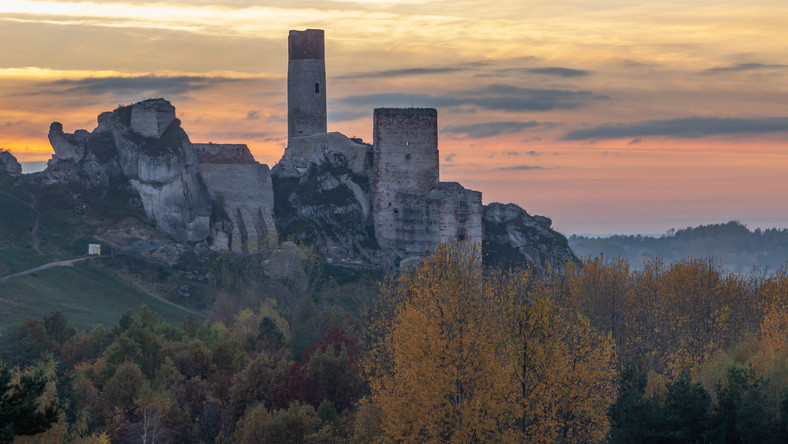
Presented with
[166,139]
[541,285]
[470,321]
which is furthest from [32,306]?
[470,321]

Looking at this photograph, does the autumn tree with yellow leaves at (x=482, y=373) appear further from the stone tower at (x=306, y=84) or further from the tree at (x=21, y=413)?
the stone tower at (x=306, y=84)

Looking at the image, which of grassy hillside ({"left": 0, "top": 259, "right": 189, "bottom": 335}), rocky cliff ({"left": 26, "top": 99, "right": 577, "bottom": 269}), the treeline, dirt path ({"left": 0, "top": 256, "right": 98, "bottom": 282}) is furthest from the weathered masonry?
dirt path ({"left": 0, "top": 256, "right": 98, "bottom": 282})

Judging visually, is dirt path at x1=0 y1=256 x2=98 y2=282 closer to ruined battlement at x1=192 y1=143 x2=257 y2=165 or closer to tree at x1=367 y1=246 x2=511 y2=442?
ruined battlement at x1=192 y1=143 x2=257 y2=165

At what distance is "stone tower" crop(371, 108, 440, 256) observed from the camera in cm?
8494

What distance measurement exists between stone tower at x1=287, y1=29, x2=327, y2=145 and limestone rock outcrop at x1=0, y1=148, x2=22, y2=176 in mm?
22032

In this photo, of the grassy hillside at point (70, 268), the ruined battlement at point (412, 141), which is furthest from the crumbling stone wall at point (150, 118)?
the ruined battlement at point (412, 141)

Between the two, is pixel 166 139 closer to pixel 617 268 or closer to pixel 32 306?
pixel 32 306

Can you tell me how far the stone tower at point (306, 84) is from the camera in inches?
3755

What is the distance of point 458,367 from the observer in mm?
36812

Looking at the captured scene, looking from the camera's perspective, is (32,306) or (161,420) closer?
(161,420)

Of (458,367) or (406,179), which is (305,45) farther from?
(458,367)

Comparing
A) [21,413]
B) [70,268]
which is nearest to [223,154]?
[70,268]

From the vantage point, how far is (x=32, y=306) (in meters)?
67.1

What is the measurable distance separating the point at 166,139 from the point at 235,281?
13290 millimetres
